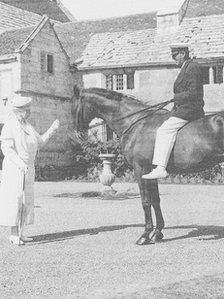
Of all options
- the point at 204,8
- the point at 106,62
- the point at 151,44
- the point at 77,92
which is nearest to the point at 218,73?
the point at 151,44

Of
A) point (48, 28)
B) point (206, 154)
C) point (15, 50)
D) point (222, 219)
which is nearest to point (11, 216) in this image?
point (206, 154)

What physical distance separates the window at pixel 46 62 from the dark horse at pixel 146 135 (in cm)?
2046

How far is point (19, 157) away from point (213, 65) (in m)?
20.9

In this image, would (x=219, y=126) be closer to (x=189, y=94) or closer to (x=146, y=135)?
(x=189, y=94)

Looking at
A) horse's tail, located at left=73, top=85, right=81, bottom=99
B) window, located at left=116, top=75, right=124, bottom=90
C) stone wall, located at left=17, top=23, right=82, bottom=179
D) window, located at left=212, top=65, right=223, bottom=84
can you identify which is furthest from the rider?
window, located at left=116, top=75, right=124, bottom=90

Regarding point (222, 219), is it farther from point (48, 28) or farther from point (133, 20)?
point (133, 20)

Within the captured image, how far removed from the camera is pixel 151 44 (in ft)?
100

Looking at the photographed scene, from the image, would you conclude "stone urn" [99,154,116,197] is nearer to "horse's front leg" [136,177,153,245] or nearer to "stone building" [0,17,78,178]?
"horse's front leg" [136,177,153,245]

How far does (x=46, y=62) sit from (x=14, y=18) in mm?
8099

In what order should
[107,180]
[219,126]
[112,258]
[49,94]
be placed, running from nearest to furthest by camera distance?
[112,258] < [219,126] < [107,180] < [49,94]

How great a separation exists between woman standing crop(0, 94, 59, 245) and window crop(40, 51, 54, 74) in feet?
68.9

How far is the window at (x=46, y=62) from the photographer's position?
29.0m

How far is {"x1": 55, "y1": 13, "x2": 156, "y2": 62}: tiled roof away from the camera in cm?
3297

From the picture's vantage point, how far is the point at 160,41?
99.8 feet
